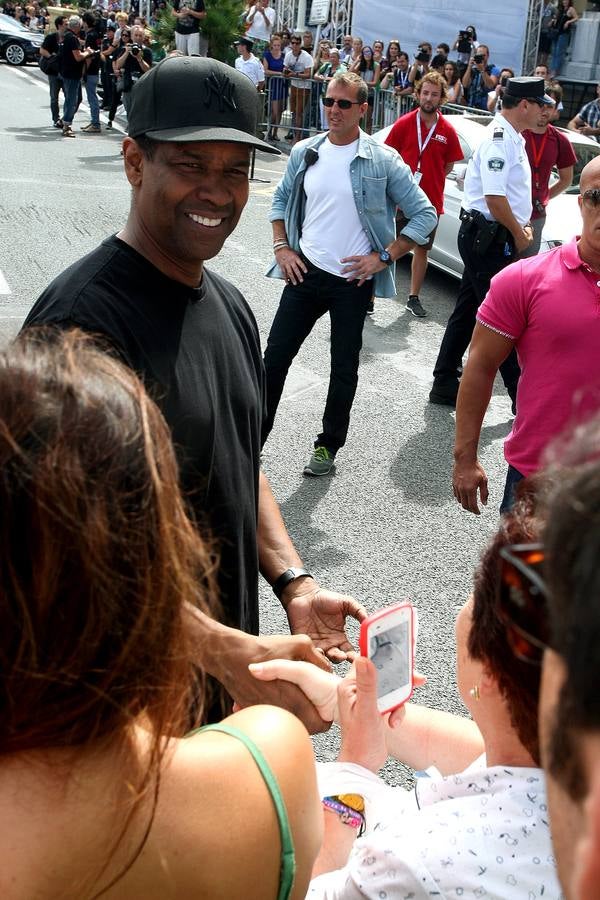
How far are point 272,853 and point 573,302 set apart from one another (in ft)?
8.27

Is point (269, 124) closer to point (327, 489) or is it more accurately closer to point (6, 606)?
point (327, 489)

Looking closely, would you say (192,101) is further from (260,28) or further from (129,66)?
(260,28)

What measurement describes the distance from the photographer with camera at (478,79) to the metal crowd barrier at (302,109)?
2.40 meters

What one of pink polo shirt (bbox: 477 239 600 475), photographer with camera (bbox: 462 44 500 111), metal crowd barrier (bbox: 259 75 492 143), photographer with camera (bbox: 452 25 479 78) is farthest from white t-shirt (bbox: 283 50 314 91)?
pink polo shirt (bbox: 477 239 600 475)

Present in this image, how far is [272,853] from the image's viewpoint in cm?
124

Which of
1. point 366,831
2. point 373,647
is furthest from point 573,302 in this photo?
point 366,831

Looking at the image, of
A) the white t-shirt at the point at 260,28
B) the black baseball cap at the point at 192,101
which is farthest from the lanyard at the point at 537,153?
the white t-shirt at the point at 260,28

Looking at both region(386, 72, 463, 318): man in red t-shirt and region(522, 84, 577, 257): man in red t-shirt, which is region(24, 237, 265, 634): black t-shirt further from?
region(386, 72, 463, 318): man in red t-shirt

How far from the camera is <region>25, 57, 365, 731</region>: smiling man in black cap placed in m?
2.11

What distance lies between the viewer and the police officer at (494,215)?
21.4ft

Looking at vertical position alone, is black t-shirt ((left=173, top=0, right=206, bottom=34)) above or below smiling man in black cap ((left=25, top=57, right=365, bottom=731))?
above

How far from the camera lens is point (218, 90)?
8.02 ft

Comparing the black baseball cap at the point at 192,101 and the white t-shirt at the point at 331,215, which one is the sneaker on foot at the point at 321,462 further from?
the black baseball cap at the point at 192,101

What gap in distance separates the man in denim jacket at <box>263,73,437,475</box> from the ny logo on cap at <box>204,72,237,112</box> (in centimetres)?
314
